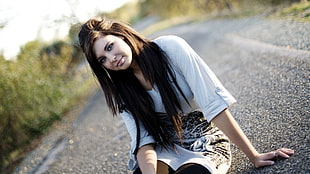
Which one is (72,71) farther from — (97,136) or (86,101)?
(97,136)

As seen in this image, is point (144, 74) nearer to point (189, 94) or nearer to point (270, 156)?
point (189, 94)

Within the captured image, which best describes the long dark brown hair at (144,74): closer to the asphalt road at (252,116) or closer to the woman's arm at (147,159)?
the woman's arm at (147,159)

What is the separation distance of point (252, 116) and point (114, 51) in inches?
64.3

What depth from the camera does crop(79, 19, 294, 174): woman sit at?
215 centimetres

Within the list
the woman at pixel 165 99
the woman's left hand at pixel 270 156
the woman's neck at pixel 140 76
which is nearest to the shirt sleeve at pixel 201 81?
the woman at pixel 165 99

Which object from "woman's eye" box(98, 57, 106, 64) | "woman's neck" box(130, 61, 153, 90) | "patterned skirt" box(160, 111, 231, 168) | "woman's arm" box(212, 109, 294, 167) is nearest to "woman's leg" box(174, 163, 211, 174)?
"patterned skirt" box(160, 111, 231, 168)

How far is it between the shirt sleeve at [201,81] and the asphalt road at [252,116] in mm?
479

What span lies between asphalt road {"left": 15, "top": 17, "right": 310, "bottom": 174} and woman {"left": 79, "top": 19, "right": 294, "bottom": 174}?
1.01 ft

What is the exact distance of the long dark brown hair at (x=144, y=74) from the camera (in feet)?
7.58

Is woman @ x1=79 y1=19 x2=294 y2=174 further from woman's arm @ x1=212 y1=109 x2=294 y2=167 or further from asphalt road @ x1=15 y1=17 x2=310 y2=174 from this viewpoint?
asphalt road @ x1=15 y1=17 x2=310 y2=174

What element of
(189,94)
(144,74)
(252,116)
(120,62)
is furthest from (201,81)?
(252,116)

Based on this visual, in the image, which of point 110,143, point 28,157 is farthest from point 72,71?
point 110,143

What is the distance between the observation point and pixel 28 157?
527cm

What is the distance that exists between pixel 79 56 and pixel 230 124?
925 centimetres
